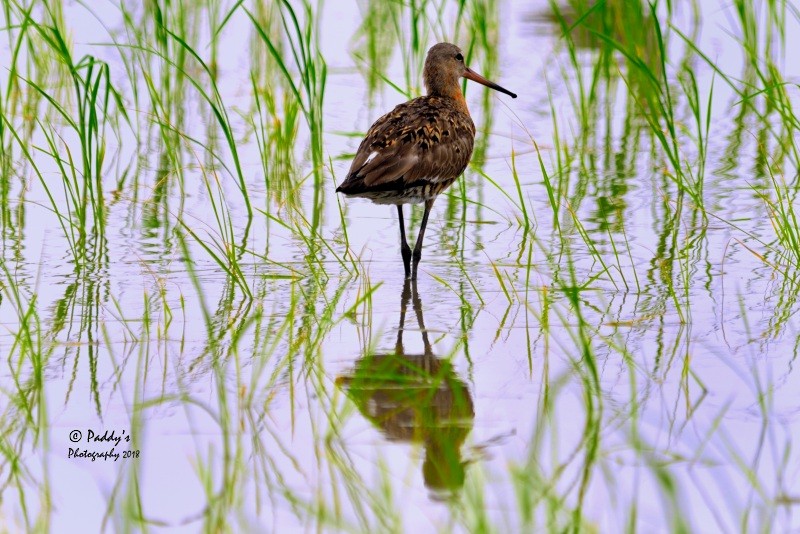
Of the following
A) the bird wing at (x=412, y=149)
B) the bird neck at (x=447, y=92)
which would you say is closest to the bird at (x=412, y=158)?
the bird wing at (x=412, y=149)

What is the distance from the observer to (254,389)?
172 inches

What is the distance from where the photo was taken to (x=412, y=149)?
6258 mm

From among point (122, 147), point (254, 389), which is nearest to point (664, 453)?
point (254, 389)

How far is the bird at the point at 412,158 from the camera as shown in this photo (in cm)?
606

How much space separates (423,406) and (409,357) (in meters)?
0.69

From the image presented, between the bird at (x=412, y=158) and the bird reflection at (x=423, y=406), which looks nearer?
the bird reflection at (x=423, y=406)

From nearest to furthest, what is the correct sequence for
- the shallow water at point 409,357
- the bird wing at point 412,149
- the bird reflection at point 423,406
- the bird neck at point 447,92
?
the shallow water at point 409,357, the bird reflection at point 423,406, the bird wing at point 412,149, the bird neck at point 447,92

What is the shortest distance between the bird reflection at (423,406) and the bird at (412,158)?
126 centimetres

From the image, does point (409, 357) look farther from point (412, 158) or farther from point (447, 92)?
point (447, 92)

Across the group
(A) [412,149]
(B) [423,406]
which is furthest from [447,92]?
(B) [423,406]

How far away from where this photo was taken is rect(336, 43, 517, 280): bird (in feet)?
19.9

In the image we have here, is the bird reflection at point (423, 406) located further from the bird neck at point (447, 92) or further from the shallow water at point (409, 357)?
the bird neck at point (447, 92)

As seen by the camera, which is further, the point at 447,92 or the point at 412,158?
the point at 447,92

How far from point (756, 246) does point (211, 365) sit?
2937mm
